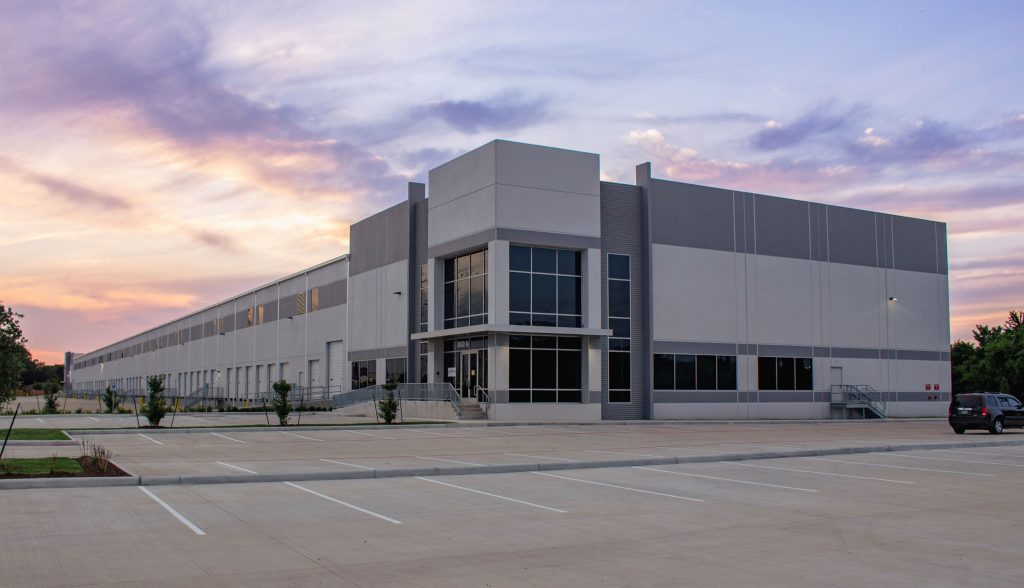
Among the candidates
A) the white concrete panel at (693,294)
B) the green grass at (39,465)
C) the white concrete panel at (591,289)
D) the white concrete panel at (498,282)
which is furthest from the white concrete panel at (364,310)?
the green grass at (39,465)

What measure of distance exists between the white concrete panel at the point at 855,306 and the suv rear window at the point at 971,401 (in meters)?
16.9

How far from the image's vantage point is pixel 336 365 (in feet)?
193

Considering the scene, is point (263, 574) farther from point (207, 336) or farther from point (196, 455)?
point (207, 336)

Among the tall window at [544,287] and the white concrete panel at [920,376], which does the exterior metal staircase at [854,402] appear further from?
the tall window at [544,287]

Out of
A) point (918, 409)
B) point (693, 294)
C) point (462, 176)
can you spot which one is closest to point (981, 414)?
point (693, 294)

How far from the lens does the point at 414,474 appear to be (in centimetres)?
1761

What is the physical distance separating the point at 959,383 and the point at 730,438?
61874mm

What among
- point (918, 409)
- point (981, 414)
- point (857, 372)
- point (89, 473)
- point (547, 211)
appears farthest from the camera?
point (918, 409)

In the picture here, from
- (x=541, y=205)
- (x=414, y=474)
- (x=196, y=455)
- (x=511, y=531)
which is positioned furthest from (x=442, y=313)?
(x=511, y=531)

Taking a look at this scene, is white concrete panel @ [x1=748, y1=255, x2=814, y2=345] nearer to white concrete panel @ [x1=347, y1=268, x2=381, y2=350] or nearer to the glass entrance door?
the glass entrance door

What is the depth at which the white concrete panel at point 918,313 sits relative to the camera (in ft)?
180

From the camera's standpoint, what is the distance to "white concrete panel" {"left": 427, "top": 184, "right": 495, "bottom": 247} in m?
41.1

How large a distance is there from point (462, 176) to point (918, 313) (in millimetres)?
31767

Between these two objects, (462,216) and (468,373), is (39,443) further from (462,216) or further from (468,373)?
(462,216)
